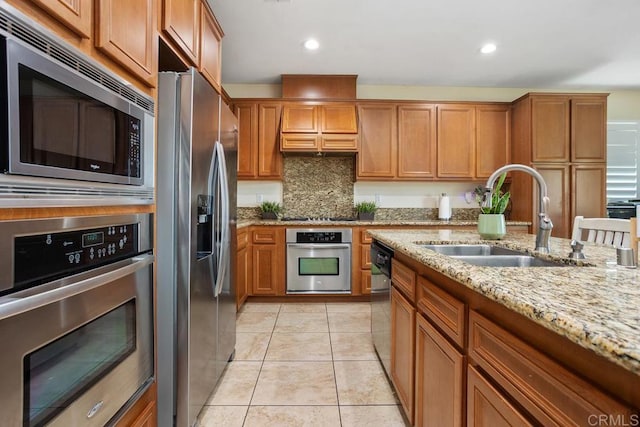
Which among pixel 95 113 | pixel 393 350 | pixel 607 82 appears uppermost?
pixel 607 82

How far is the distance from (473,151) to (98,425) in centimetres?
419

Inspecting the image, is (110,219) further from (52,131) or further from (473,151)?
(473,151)

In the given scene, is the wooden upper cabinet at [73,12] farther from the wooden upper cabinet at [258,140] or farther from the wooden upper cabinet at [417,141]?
the wooden upper cabinet at [417,141]

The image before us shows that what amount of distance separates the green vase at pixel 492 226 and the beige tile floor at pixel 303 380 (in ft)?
3.53

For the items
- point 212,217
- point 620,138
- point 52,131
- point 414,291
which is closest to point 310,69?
point 212,217

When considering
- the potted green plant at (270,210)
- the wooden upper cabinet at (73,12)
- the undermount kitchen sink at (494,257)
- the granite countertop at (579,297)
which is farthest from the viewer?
the potted green plant at (270,210)

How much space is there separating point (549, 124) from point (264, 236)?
11.4ft

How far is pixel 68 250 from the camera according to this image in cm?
79

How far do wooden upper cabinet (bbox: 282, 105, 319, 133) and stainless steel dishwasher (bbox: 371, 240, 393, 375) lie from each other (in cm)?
201

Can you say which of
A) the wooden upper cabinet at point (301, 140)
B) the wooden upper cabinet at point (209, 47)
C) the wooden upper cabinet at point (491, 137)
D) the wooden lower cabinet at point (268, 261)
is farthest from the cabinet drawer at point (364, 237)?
the wooden upper cabinet at point (209, 47)

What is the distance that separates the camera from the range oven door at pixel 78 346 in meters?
0.65

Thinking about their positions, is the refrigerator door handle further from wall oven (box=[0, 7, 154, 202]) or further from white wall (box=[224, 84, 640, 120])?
white wall (box=[224, 84, 640, 120])

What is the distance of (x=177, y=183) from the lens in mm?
1421

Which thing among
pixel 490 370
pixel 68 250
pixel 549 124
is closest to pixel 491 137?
pixel 549 124
